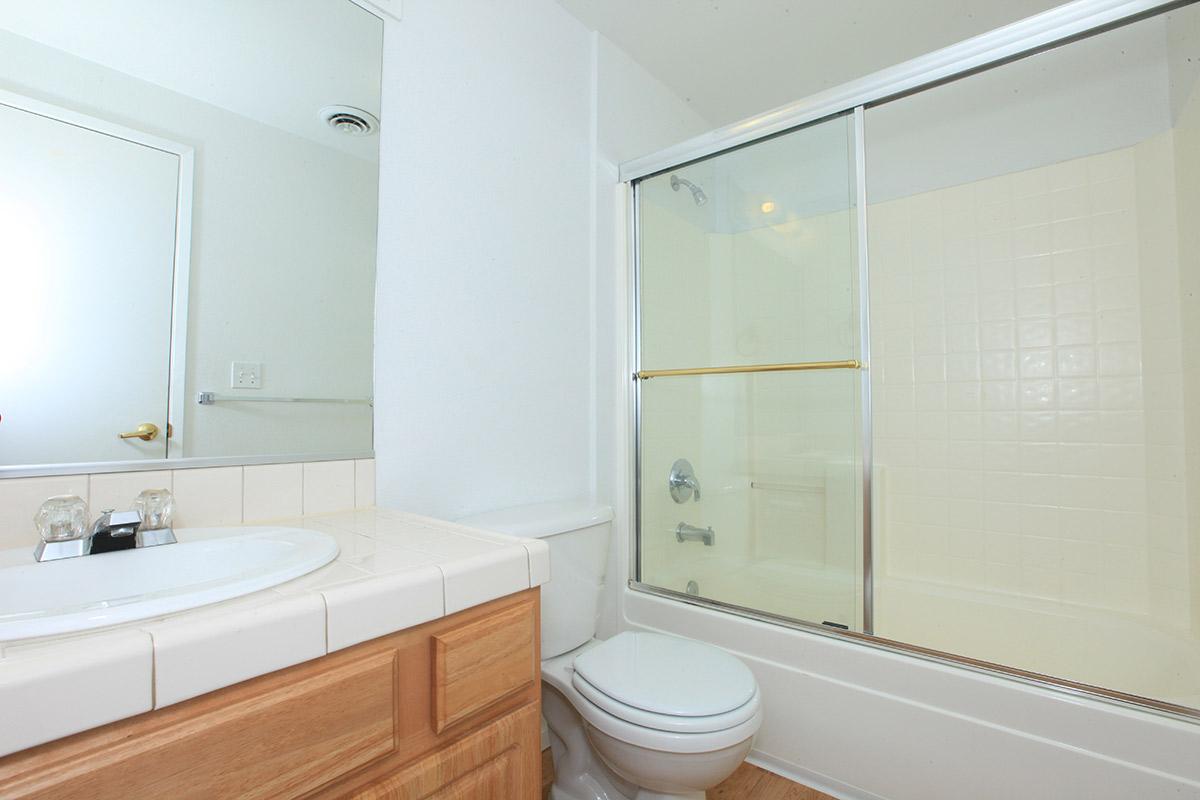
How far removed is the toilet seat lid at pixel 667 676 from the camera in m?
1.20

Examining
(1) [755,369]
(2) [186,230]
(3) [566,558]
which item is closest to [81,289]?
(2) [186,230]

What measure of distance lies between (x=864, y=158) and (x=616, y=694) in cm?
147

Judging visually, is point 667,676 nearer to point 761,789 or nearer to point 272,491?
point 761,789

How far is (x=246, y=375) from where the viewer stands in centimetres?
117

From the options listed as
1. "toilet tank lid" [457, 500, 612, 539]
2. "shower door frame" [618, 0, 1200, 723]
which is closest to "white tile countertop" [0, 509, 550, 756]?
"toilet tank lid" [457, 500, 612, 539]

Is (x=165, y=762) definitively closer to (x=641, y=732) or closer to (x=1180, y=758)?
(x=641, y=732)

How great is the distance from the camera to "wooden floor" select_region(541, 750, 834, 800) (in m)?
1.53

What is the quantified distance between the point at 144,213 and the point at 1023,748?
6.81 ft

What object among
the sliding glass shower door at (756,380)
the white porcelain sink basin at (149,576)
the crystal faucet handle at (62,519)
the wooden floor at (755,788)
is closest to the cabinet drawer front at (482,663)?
the white porcelain sink basin at (149,576)

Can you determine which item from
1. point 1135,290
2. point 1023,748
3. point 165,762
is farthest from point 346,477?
point 1135,290

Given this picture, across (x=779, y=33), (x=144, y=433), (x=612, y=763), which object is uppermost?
(x=779, y=33)

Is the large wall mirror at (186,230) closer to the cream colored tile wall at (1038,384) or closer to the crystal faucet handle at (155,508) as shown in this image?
the crystal faucet handle at (155,508)

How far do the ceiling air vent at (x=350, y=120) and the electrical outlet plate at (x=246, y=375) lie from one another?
22.8 inches

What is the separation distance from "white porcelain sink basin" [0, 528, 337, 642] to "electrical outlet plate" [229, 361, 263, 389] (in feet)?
0.97
